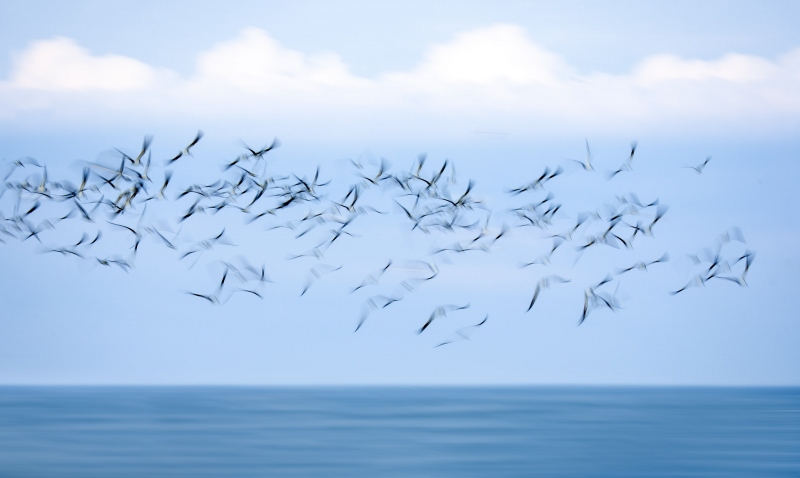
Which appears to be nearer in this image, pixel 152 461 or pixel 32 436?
pixel 152 461

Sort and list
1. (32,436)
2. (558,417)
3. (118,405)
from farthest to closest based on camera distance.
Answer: (118,405)
(558,417)
(32,436)

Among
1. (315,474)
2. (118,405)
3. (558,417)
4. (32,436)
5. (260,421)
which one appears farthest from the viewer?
(118,405)

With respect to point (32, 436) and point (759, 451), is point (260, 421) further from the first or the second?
point (759, 451)

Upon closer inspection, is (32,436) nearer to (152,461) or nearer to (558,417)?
(152,461)

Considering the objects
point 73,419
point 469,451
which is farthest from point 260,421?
point 469,451

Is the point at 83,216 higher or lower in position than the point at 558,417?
higher

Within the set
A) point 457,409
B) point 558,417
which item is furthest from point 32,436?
point 558,417
